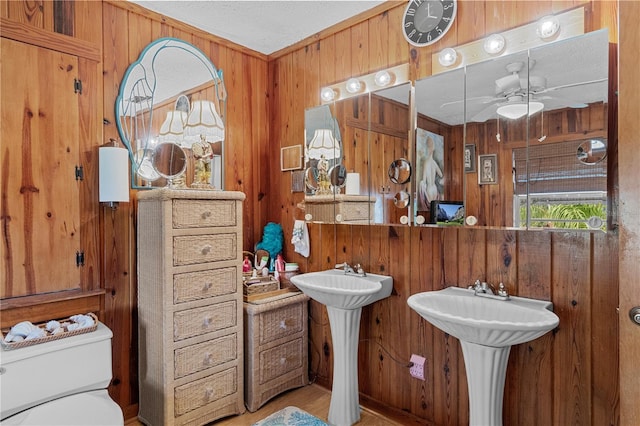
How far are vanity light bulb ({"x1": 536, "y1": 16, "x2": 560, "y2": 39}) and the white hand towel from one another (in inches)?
67.7

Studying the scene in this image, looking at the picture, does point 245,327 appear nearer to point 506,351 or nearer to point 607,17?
point 506,351

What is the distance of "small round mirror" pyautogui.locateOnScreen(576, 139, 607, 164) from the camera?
1.49 m

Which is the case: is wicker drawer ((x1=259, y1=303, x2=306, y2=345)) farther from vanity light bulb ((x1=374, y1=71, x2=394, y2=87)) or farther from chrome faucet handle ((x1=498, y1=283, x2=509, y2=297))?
vanity light bulb ((x1=374, y1=71, x2=394, y2=87))

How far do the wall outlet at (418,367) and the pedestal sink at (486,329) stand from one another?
17.0 inches

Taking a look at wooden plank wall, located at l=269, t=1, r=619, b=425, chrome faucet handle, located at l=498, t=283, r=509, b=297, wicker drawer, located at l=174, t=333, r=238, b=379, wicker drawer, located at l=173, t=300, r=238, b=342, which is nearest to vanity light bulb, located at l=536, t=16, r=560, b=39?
wooden plank wall, located at l=269, t=1, r=619, b=425

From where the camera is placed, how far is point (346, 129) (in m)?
2.37

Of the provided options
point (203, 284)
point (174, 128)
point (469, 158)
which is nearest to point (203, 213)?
point (203, 284)

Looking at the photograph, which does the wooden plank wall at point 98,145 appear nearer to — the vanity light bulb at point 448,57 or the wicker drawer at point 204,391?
the wicker drawer at point 204,391

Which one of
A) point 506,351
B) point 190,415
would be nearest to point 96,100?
point 190,415

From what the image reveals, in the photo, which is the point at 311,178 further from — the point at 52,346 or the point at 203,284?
the point at 52,346

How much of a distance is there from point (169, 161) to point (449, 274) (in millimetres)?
1747

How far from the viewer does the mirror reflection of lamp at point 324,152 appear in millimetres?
2443

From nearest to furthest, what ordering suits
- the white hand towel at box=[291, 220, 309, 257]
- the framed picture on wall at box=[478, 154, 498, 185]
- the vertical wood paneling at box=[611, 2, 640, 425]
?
the vertical wood paneling at box=[611, 2, 640, 425], the framed picture on wall at box=[478, 154, 498, 185], the white hand towel at box=[291, 220, 309, 257]

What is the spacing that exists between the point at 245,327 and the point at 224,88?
1642 mm
